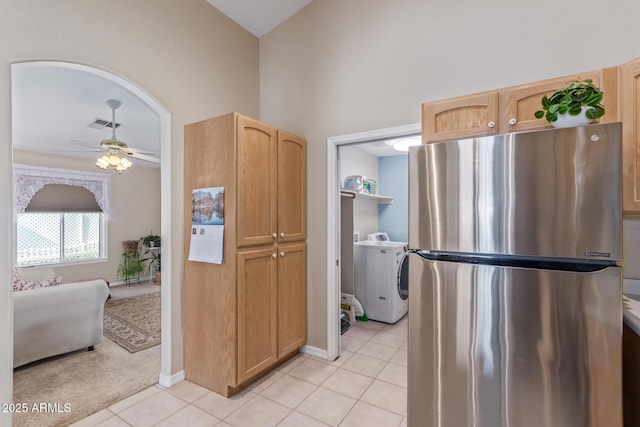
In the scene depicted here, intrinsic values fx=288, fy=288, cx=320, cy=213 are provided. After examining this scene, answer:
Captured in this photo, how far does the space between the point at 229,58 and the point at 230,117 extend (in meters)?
1.15

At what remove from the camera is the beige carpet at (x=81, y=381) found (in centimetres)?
195

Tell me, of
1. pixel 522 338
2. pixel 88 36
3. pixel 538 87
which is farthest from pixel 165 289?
pixel 538 87

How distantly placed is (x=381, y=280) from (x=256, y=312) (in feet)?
6.23

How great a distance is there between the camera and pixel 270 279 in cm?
241

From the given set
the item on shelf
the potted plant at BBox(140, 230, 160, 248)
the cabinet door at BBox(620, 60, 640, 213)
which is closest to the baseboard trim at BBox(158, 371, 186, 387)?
the item on shelf

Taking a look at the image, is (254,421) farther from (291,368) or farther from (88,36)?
(88,36)

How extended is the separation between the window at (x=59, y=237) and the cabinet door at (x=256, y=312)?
16.7 ft

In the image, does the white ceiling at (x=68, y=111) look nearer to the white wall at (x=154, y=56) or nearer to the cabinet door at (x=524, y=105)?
the white wall at (x=154, y=56)

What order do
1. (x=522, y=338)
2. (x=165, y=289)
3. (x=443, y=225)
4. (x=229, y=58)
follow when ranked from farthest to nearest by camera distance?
(x=229, y=58) < (x=165, y=289) < (x=443, y=225) < (x=522, y=338)

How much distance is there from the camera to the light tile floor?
1.88 meters

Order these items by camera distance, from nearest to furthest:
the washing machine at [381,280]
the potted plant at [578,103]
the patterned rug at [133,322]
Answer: the potted plant at [578,103] < the patterned rug at [133,322] < the washing machine at [381,280]

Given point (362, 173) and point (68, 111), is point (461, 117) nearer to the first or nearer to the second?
point (362, 173)

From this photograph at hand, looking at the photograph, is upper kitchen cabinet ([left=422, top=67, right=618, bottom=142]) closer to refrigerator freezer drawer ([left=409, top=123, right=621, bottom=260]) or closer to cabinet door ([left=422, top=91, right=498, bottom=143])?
cabinet door ([left=422, top=91, right=498, bottom=143])

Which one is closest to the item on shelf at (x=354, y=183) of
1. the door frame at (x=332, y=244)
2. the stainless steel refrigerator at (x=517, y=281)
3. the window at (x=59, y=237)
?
the door frame at (x=332, y=244)
